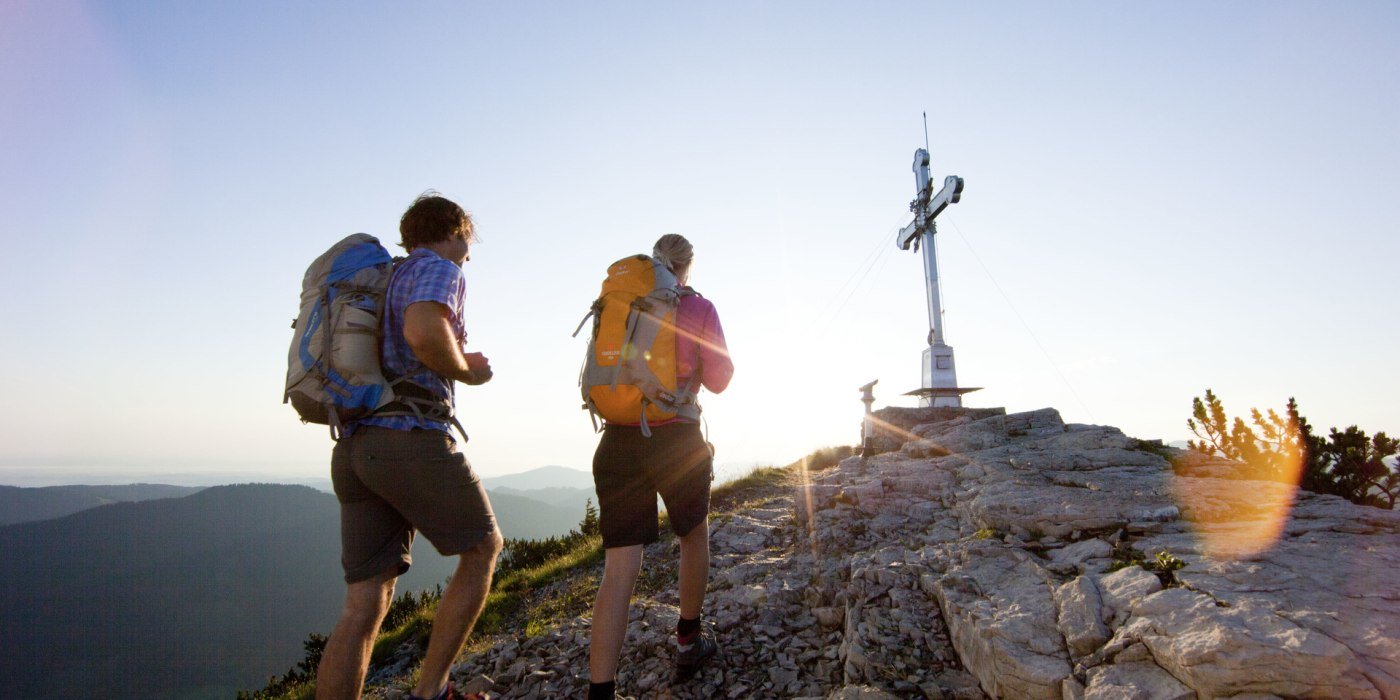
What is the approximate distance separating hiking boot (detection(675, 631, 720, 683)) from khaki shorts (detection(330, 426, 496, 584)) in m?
1.52

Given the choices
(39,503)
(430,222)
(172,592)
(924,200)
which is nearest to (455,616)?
(430,222)

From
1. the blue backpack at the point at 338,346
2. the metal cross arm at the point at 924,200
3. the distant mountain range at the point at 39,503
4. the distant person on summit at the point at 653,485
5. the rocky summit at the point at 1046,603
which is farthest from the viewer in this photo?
the distant mountain range at the point at 39,503

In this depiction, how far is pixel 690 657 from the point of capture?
11.4ft

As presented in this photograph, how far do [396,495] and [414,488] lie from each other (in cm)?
9

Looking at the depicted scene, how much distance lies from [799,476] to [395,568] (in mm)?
9588

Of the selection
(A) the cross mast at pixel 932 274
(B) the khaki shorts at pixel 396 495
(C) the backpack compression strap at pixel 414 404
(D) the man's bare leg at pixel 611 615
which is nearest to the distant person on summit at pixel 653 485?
(D) the man's bare leg at pixel 611 615

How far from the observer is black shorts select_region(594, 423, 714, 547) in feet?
9.50

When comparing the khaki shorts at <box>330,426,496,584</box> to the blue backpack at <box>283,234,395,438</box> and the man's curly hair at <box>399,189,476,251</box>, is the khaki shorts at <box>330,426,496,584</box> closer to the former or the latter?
the blue backpack at <box>283,234,395,438</box>

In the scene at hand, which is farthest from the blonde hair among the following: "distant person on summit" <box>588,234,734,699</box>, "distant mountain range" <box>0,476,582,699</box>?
"distant mountain range" <box>0,476,582,699</box>

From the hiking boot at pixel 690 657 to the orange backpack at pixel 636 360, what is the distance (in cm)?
147

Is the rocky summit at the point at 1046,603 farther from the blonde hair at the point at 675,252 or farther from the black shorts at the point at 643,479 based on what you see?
the blonde hair at the point at 675,252

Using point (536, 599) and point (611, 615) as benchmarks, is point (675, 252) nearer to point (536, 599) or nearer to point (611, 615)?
point (611, 615)

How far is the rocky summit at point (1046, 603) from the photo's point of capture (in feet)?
7.65

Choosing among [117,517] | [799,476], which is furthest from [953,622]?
[117,517]
